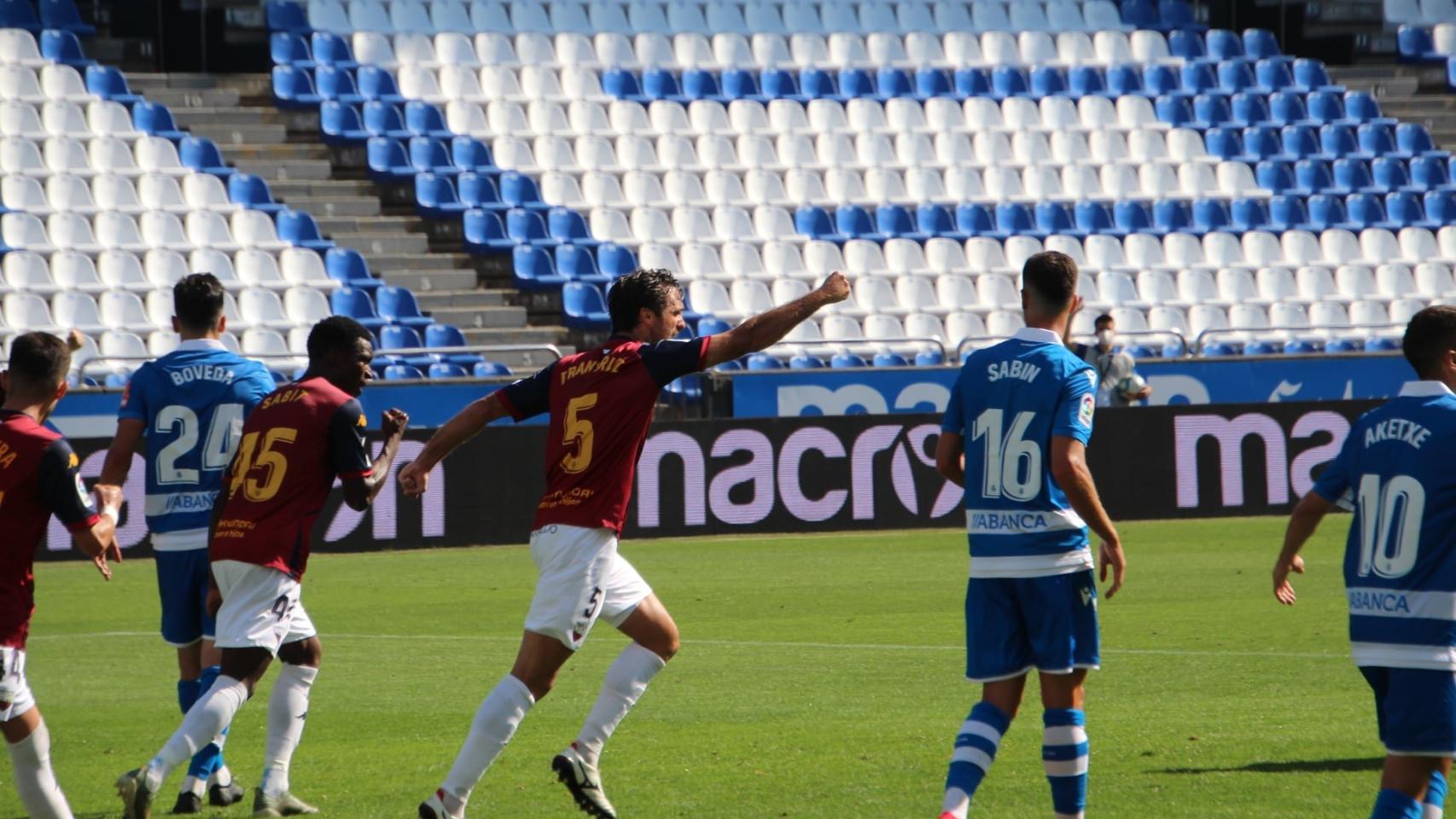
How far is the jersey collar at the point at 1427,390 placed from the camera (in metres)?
5.44

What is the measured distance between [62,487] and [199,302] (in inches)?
58.9

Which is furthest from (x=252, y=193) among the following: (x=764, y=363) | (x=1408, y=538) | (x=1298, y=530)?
(x=1408, y=538)

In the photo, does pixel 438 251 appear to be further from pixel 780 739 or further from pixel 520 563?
pixel 780 739

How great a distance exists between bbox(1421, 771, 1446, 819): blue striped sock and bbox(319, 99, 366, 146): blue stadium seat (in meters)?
21.7

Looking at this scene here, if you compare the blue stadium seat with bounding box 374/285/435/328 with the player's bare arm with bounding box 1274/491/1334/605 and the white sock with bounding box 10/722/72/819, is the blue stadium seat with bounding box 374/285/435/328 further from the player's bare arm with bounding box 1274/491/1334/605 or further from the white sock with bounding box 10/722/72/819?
the player's bare arm with bounding box 1274/491/1334/605

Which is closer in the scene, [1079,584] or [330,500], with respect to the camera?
[1079,584]

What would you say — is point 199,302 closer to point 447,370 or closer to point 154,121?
point 447,370

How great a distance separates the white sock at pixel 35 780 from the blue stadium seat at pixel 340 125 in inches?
795

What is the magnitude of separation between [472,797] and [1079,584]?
107 inches

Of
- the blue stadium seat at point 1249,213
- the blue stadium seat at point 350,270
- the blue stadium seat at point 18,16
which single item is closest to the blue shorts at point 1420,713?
the blue stadium seat at point 350,270

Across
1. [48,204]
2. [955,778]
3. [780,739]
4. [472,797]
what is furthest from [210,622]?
[48,204]

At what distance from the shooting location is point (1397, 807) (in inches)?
207

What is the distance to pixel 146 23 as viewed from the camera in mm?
26672

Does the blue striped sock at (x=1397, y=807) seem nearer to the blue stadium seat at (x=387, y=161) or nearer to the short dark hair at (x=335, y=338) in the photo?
the short dark hair at (x=335, y=338)
